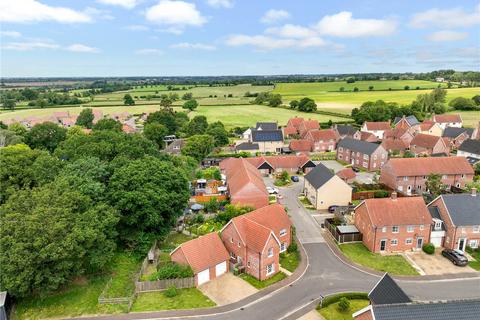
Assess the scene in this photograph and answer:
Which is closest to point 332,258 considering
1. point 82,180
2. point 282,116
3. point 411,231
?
point 411,231

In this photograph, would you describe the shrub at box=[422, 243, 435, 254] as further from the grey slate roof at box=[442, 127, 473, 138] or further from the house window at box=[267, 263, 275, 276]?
the grey slate roof at box=[442, 127, 473, 138]

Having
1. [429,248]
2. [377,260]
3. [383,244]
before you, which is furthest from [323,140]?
[377,260]

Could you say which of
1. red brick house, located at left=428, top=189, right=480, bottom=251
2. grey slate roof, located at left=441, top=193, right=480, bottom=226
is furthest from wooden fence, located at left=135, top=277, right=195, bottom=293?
grey slate roof, located at left=441, top=193, right=480, bottom=226

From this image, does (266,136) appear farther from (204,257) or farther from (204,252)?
(204,257)

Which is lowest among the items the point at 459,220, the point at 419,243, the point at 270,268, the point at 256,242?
the point at 270,268

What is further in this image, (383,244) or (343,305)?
(383,244)
